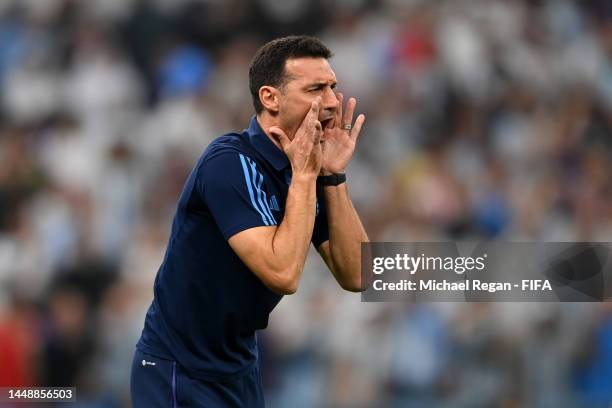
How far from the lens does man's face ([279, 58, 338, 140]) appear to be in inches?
157

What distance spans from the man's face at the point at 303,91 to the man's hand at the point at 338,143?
0.13 metres

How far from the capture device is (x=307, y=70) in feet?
13.1

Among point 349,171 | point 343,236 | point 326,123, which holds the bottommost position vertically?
point 343,236

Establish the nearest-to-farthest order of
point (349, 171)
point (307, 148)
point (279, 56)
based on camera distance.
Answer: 1. point (307, 148)
2. point (279, 56)
3. point (349, 171)

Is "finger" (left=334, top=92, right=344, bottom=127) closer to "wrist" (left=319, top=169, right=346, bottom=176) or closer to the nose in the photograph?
the nose

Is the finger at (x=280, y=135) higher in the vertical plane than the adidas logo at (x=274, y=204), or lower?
higher

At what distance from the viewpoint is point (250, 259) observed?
12.0ft

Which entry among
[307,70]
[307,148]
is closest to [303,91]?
[307,70]

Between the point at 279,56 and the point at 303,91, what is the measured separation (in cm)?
17

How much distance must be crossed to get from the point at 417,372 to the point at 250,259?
4.11m

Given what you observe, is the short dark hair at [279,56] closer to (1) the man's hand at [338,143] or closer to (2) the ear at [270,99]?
(2) the ear at [270,99]

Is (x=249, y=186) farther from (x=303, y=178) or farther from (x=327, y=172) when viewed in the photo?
(x=327, y=172)

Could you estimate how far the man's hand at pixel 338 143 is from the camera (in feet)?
13.6

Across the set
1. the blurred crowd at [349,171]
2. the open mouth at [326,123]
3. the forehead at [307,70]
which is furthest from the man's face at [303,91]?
the blurred crowd at [349,171]
